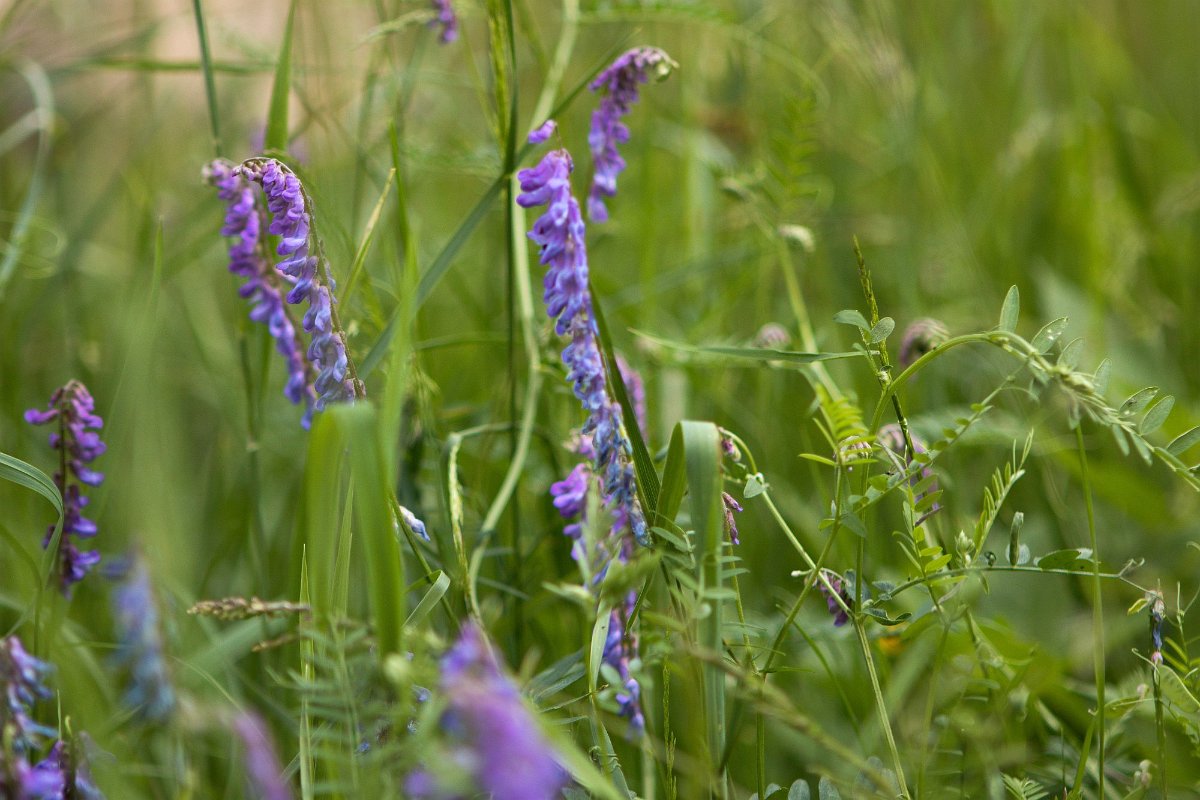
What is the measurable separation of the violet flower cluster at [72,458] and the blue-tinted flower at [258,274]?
0.22m

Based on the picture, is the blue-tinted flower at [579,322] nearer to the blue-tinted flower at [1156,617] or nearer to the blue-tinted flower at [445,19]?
the blue-tinted flower at [1156,617]

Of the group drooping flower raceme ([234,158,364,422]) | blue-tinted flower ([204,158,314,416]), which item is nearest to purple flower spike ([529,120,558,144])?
drooping flower raceme ([234,158,364,422])

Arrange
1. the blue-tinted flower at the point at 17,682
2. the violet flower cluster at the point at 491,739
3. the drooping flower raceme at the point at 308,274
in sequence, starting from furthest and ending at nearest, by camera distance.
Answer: the drooping flower raceme at the point at 308,274 → the blue-tinted flower at the point at 17,682 → the violet flower cluster at the point at 491,739

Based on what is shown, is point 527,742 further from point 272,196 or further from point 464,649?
point 272,196

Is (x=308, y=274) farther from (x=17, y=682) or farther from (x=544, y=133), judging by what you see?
(x=17, y=682)

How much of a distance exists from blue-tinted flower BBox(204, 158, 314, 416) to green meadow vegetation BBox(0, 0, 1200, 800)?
0.01 metres

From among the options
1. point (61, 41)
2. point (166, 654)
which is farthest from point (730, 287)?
point (61, 41)

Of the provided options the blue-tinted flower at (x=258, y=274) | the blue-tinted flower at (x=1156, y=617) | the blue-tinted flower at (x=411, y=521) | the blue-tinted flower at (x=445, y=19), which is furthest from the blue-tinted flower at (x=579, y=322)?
the blue-tinted flower at (x=445, y=19)

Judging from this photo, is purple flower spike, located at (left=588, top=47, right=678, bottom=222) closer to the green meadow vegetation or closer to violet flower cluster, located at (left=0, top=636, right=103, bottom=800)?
the green meadow vegetation

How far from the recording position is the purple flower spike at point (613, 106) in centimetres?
123

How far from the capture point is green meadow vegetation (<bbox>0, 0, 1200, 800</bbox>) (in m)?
0.94

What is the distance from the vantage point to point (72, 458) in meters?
1.27

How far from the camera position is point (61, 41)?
288cm

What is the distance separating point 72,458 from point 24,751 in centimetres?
40
